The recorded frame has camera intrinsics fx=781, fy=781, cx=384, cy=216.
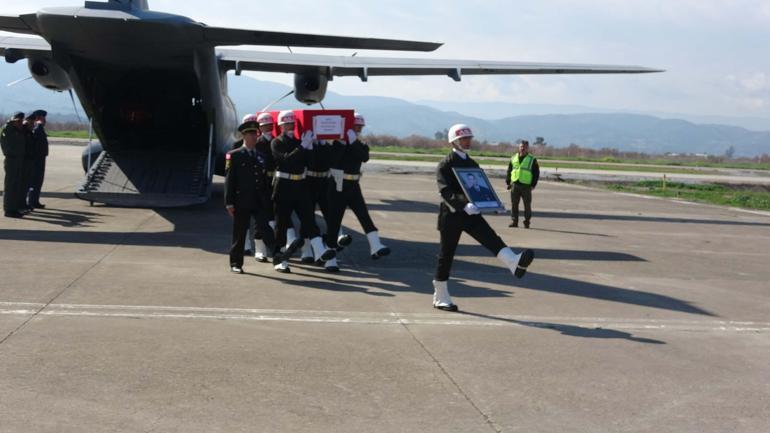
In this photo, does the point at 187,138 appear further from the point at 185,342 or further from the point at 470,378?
the point at 470,378

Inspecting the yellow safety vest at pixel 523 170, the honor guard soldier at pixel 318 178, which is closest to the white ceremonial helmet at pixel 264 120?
the honor guard soldier at pixel 318 178

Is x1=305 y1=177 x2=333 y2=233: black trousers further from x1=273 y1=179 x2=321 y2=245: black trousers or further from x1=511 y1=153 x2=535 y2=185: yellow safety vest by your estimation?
x1=511 y1=153 x2=535 y2=185: yellow safety vest

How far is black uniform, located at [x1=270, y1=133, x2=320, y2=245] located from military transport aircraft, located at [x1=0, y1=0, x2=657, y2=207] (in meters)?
2.94

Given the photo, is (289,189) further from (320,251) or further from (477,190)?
(477,190)

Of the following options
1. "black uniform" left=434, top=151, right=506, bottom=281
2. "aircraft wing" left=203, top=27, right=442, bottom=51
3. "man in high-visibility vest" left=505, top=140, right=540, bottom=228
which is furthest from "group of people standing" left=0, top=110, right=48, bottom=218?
"man in high-visibility vest" left=505, top=140, right=540, bottom=228

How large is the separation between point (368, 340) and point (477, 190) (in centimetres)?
226

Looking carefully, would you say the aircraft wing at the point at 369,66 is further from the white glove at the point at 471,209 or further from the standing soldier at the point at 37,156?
the white glove at the point at 471,209

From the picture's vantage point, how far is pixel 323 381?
229 inches

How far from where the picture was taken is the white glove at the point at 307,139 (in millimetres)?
11062

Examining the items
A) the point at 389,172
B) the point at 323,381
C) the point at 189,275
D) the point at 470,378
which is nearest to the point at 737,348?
the point at 470,378

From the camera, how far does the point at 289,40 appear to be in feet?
43.2

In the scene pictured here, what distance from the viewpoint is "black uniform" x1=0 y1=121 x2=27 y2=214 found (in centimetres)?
1446

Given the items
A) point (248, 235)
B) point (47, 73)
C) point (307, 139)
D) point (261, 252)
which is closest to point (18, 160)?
point (47, 73)

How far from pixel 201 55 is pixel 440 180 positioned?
24.2 ft
